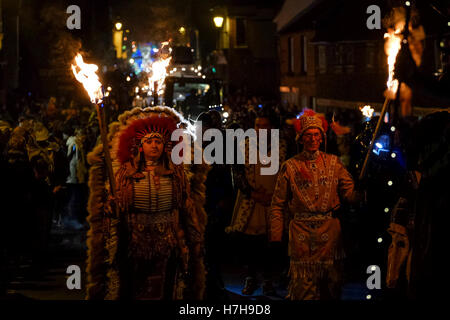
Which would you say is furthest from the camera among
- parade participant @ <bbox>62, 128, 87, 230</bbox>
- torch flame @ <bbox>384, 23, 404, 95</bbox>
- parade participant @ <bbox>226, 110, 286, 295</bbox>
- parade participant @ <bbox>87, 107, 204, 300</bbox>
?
parade participant @ <bbox>62, 128, 87, 230</bbox>

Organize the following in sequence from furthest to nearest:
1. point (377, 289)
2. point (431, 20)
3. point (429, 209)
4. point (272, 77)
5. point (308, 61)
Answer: point (272, 77) < point (308, 61) < point (431, 20) < point (377, 289) < point (429, 209)

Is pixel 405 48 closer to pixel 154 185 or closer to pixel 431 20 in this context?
pixel 154 185

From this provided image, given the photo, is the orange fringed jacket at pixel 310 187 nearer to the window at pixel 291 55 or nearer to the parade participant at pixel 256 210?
the parade participant at pixel 256 210

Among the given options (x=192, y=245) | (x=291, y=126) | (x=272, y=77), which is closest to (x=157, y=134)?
(x=192, y=245)

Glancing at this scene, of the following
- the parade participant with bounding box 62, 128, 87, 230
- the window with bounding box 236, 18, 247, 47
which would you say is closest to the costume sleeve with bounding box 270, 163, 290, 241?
the parade participant with bounding box 62, 128, 87, 230

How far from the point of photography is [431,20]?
17.9 meters

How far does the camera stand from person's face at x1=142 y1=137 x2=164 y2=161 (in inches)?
267

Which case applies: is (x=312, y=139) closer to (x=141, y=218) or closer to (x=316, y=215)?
(x=316, y=215)

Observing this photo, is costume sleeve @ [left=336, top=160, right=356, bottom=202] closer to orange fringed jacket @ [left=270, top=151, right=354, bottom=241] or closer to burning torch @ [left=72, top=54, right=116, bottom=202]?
orange fringed jacket @ [left=270, top=151, right=354, bottom=241]

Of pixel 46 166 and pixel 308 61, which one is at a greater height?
pixel 308 61

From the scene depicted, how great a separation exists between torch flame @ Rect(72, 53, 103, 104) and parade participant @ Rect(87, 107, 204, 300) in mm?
604

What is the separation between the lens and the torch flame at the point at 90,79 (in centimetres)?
636

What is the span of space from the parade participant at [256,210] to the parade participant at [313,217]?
185 cm
